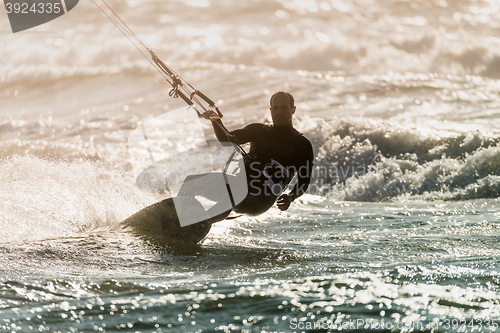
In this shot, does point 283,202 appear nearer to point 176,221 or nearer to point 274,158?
point 274,158

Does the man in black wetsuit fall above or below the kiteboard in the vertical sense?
above

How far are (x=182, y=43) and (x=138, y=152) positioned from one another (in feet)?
47.8

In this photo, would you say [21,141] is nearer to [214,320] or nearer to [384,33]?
[214,320]

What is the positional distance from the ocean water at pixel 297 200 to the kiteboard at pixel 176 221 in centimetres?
26

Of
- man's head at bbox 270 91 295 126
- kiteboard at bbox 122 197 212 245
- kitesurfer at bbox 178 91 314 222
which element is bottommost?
kiteboard at bbox 122 197 212 245

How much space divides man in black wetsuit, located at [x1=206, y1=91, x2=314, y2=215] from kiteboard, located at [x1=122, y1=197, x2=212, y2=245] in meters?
0.50

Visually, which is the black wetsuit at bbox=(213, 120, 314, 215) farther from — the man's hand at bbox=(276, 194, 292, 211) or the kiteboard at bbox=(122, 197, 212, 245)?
the kiteboard at bbox=(122, 197, 212, 245)

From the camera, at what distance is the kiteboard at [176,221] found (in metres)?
6.54

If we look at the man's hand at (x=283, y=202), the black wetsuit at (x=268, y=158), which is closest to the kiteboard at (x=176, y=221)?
the black wetsuit at (x=268, y=158)

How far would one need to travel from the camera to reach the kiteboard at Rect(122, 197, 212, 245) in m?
6.54

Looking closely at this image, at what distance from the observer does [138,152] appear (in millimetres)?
14867

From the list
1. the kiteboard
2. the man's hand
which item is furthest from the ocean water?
the man's hand

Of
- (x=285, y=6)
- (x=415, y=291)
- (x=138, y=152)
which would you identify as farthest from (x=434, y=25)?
(x=415, y=291)

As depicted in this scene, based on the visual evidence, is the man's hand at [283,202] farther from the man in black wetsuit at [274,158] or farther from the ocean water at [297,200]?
the ocean water at [297,200]
